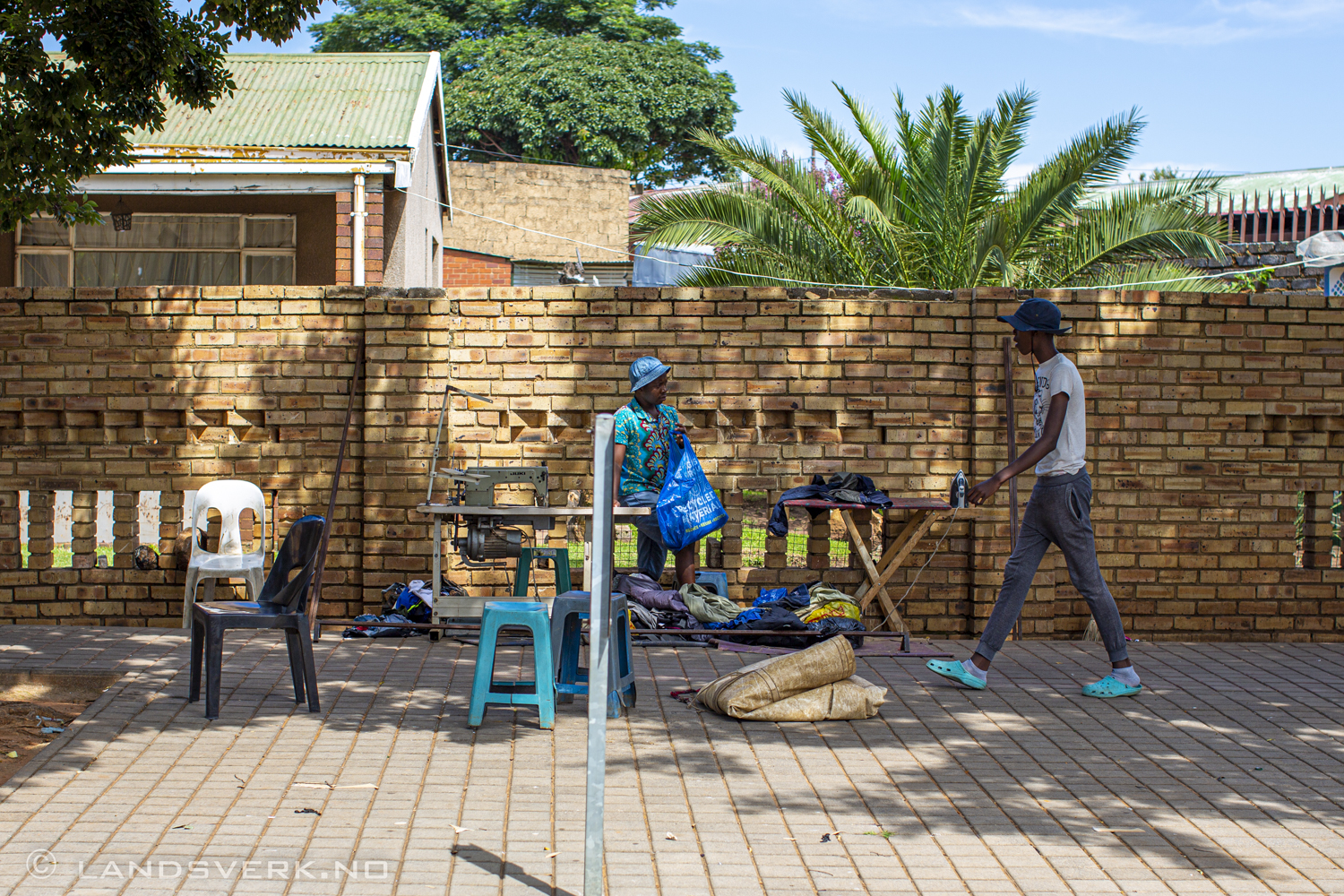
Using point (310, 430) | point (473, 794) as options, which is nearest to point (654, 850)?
point (473, 794)

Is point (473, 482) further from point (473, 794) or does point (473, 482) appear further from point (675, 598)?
point (473, 794)

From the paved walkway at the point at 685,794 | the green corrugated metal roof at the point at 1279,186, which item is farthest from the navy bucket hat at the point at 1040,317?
A: the green corrugated metal roof at the point at 1279,186

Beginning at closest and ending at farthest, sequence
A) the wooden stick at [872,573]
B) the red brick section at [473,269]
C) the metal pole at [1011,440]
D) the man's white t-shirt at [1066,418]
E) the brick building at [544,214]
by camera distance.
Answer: the man's white t-shirt at [1066,418], the wooden stick at [872,573], the metal pole at [1011,440], the red brick section at [473,269], the brick building at [544,214]

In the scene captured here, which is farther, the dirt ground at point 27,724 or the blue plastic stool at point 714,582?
the blue plastic stool at point 714,582

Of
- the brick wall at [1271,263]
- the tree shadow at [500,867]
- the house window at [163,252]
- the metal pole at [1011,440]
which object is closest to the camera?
the tree shadow at [500,867]

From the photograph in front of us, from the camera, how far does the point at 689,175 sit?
3984 cm

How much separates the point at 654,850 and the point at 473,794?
864mm

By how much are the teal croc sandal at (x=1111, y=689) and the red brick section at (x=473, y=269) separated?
1935 centimetres

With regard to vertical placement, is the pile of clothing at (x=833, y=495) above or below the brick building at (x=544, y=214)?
below

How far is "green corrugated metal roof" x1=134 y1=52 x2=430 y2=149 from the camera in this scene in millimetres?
13688

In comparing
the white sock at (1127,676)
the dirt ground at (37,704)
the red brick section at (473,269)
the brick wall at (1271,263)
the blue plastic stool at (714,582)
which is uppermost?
the red brick section at (473,269)

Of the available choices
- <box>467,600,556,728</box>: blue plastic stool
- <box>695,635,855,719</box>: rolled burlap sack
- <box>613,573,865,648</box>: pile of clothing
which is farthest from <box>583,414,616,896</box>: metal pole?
<box>613,573,865,648</box>: pile of clothing

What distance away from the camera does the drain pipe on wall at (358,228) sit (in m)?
13.2

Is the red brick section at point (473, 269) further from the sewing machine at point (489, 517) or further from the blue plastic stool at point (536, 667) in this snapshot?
the blue plastic stool at point (536, 667)
